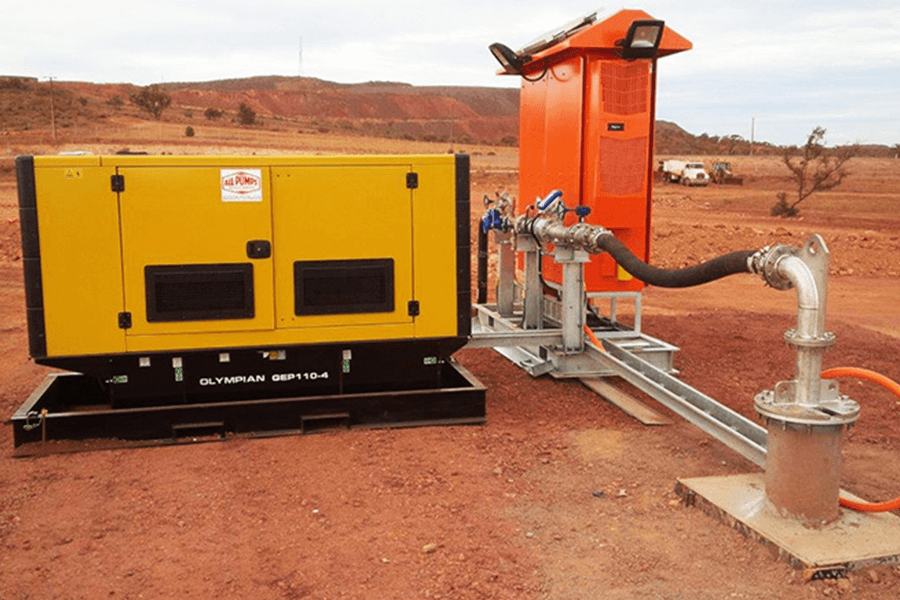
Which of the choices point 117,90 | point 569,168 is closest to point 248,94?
point 117,90

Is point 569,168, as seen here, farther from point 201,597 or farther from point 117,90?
point 117,90

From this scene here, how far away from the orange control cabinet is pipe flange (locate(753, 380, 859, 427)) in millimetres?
3542

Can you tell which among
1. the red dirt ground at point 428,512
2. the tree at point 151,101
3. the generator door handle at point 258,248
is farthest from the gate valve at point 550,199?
the tree at point 151,101

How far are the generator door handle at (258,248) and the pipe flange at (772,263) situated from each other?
3.23 meters

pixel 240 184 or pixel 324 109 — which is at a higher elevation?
pixel 324 109

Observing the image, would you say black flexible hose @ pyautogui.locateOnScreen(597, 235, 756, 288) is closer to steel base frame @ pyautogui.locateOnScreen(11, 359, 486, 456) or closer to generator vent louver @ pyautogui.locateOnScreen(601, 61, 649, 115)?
steel base frame @ pyautogui.locateOnScreen(11, 359, 486, 456)

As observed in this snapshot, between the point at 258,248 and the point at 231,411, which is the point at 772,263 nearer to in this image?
the point at 258,248

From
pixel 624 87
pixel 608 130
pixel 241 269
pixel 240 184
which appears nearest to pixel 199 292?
pixel 241 269

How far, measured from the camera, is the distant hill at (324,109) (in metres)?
57.9

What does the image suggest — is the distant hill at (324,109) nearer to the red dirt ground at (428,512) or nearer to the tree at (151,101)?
the tree at (151,101)

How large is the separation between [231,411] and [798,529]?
3829mm

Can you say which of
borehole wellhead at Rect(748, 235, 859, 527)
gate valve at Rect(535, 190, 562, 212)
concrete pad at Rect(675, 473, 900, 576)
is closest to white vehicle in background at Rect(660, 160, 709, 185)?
gate valve at Rect(535, 190, 562, 212)

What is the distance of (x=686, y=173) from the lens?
147 ft

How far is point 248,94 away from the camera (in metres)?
116
